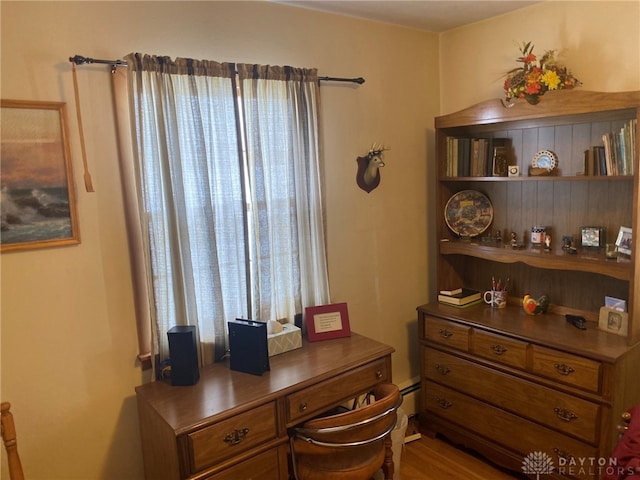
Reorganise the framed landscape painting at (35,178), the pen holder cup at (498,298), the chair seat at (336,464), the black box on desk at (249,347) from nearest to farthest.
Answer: the framed landscape painting at (35,178), the chair seat at (336,464), the black box on desk at (249,347), the pen holder cup at (498,298)

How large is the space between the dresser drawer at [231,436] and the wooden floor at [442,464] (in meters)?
1.05

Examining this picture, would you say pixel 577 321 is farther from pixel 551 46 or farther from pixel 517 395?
pixel 551 46

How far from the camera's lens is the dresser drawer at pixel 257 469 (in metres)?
1.88

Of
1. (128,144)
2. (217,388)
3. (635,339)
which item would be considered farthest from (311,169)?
(635,339)

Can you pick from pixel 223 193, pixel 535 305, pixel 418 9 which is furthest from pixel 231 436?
pixel 418 9

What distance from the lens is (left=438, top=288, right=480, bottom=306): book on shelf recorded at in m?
2.85

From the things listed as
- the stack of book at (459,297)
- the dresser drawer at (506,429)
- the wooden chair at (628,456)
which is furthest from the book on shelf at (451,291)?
the wooden chair at (628,456)

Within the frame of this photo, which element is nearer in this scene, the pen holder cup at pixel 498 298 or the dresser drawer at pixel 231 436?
the dresser drawer at pixel 231 436

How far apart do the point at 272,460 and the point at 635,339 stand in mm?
1702

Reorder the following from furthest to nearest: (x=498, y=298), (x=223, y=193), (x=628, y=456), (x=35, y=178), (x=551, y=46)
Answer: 1. (x=498, y=298)
2. (x=551, y=46)
3. (x=223, y=193)
4. (x=35, y=178)
5. (x=628, y=456)

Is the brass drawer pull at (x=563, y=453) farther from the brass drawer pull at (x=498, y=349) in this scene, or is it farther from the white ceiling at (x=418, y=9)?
the white ceiling at (x=418, y=9)

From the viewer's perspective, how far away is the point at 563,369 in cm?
226

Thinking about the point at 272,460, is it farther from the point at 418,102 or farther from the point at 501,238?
the point at 418,102

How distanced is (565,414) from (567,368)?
22 centimetres
